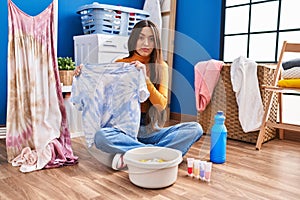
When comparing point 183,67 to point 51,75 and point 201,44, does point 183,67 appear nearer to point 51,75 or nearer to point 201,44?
point 201,44

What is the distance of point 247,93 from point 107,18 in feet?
3.75

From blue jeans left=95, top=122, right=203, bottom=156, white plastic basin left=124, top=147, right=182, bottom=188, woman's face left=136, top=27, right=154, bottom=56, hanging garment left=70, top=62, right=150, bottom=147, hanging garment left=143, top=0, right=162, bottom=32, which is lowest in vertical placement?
white plastic basin left=124, top=147, right=182, bottom=188

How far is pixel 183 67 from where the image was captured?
8.71 ft

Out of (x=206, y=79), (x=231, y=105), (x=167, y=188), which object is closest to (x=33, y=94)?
(x=167, y=188)

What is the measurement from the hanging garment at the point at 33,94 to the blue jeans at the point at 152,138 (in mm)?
240

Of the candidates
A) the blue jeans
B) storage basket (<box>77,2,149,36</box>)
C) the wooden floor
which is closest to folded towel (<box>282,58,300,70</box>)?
the wooden floor

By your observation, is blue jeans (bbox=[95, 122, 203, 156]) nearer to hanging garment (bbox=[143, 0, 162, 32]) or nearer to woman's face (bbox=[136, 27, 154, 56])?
woman's face (bbox=[136, 27, 154, 56])

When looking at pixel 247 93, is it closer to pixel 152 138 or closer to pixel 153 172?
pixel 152 138

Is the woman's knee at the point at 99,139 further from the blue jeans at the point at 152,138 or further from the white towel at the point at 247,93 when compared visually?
the white towel at the point at 247,93

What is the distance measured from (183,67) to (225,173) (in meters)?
1.45

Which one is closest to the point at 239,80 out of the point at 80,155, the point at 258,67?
the point at 258,67

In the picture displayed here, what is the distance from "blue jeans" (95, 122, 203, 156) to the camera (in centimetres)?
134

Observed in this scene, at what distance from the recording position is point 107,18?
85.7 inches

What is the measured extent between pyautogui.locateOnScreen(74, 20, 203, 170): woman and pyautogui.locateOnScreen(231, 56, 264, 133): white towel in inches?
20.6
